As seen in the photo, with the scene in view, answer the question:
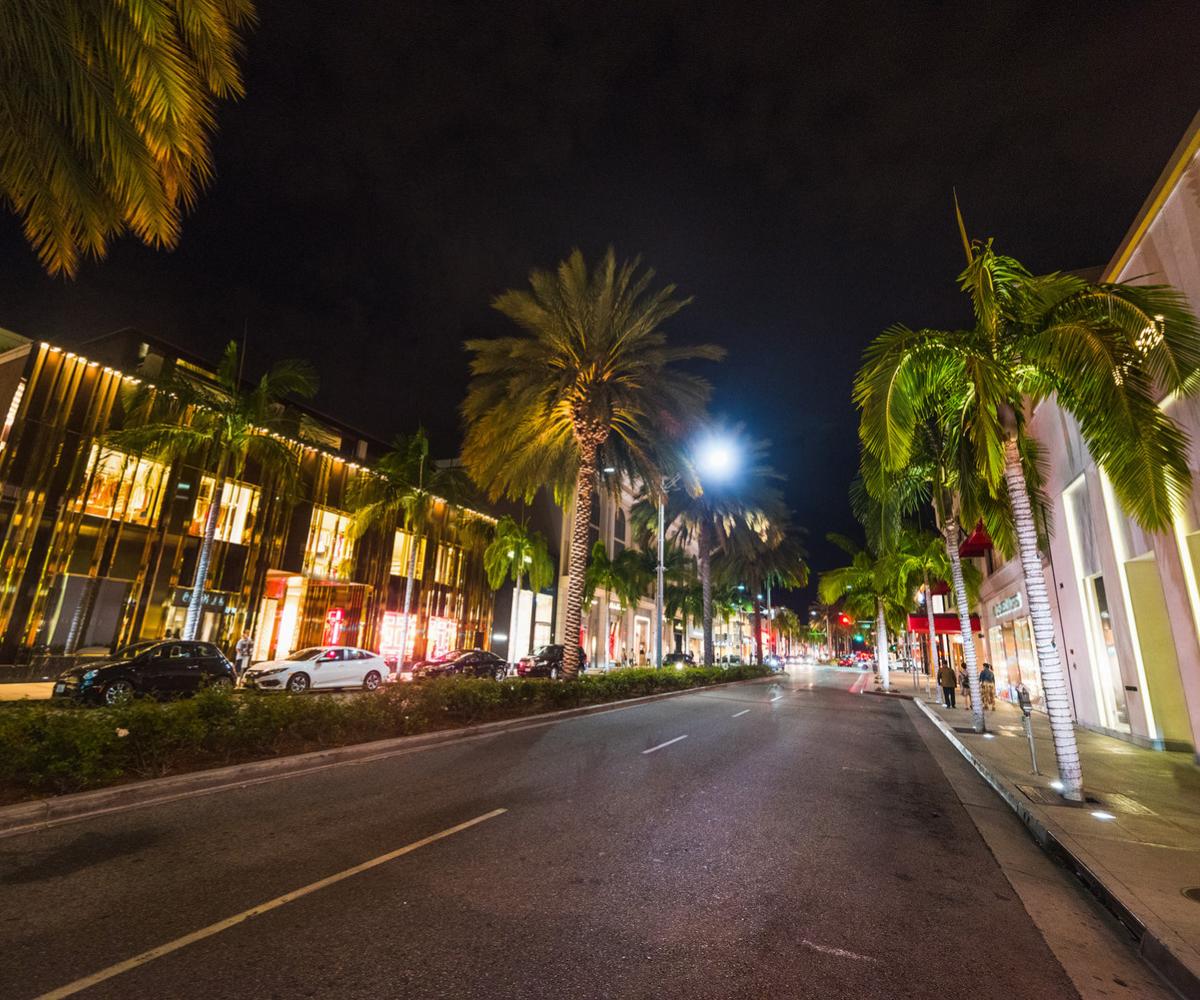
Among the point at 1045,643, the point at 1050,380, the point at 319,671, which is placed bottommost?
the point at 319,671

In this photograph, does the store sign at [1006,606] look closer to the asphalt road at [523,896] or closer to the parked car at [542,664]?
the asphalt road at [523,896]

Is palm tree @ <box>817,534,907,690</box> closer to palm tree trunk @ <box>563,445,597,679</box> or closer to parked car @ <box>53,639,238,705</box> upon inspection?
palm tree trunk @ <box>563,445,597,679</box>

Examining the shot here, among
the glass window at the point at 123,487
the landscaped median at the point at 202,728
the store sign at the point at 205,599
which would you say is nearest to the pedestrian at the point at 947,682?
the landscaped median at the point at 202,728

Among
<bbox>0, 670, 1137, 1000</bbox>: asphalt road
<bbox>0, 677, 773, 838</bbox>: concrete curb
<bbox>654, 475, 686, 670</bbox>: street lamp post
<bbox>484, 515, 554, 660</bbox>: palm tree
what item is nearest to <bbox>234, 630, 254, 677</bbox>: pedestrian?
<bbox>484, 515, 554, 660</bbox>: palm tree

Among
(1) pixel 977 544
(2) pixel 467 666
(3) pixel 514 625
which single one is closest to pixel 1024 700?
(1) pixel 977 544

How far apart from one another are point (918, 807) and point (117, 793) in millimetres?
10327

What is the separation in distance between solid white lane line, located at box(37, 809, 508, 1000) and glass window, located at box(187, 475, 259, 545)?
23461 mm

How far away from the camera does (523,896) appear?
4.45 meters

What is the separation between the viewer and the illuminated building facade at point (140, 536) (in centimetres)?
1892

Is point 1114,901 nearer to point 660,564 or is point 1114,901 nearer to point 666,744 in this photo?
point 666,744

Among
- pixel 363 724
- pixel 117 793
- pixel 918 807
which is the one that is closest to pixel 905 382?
pixel 918 807

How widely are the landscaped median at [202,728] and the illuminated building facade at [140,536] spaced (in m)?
10.5

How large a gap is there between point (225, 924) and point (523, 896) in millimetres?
2057

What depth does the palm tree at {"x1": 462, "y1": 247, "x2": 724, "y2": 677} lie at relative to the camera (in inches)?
713
